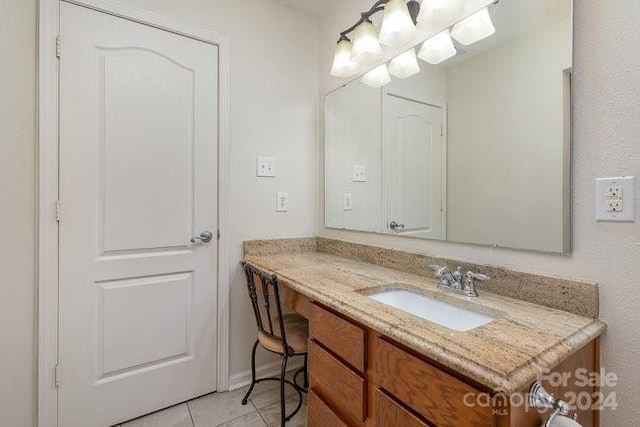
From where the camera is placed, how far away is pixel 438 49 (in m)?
1.35

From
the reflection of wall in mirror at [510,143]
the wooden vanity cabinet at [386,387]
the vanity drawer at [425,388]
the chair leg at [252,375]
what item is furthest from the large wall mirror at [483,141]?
the chair leg at [252,375]

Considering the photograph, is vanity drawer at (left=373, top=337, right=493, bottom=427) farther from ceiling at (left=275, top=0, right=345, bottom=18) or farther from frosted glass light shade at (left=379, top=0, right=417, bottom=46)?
ceiling at (left=275, top=0, right=345, bottom=18)

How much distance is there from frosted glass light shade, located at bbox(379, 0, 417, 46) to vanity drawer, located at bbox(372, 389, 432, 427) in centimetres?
146

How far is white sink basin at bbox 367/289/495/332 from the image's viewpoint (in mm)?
1035

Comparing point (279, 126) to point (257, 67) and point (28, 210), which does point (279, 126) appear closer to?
point (257, 67)

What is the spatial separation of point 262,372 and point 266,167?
132 cm

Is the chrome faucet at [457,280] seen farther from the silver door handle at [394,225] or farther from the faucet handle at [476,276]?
the silver door handle at [394,225]

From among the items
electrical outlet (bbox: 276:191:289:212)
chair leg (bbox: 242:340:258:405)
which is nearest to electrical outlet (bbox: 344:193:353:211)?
electrical outlet (bbox: 276:191:289:212)

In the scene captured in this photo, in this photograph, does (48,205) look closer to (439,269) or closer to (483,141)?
(439,269)

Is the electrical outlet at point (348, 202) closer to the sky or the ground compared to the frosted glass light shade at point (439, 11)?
closer to the ground

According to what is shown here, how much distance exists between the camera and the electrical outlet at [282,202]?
79.3 inches

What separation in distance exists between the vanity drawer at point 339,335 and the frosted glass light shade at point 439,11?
50.7 inches

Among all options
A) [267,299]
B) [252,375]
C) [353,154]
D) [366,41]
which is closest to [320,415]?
[267,299]

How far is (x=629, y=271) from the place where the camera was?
2.80 ft
